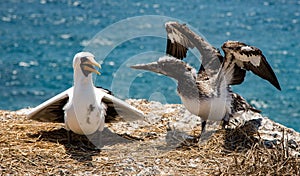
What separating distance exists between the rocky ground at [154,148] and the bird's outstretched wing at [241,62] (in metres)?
0.53

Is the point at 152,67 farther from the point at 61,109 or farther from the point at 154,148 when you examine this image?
the point at 61,109

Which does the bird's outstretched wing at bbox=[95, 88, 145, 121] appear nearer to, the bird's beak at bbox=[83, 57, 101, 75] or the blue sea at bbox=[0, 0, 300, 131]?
the bird's beak at bbox=[83, 57, 101, 75]

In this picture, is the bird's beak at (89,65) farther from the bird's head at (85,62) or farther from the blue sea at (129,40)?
the blue sea at (129,40)

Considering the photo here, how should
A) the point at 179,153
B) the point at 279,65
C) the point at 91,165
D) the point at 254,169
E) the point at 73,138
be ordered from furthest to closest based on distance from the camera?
the point at 279,65 → the point at 73,138 → the point at 179,153 → the point at 91,165 → the point at 254,169

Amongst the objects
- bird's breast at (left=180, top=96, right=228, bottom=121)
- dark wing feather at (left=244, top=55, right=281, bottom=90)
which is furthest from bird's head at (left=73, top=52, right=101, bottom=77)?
dark wing feather at (left=244, top=55, right=281, bottom=90)

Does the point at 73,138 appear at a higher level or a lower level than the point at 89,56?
lower

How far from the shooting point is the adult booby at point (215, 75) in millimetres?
6062

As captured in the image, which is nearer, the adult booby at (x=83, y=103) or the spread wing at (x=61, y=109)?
the adult booby at (x=83, y=103)

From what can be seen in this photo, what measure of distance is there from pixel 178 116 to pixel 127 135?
847 millimetres

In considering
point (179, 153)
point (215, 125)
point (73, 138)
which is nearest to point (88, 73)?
point (73, 138)

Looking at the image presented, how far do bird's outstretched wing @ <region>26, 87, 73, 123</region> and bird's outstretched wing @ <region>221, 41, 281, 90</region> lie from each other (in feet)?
5.78

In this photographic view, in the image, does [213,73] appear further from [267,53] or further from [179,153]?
[267,53]

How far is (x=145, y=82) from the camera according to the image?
55.7 ft

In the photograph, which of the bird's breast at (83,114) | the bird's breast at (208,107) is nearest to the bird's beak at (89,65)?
the bird's breast at (83,114)
